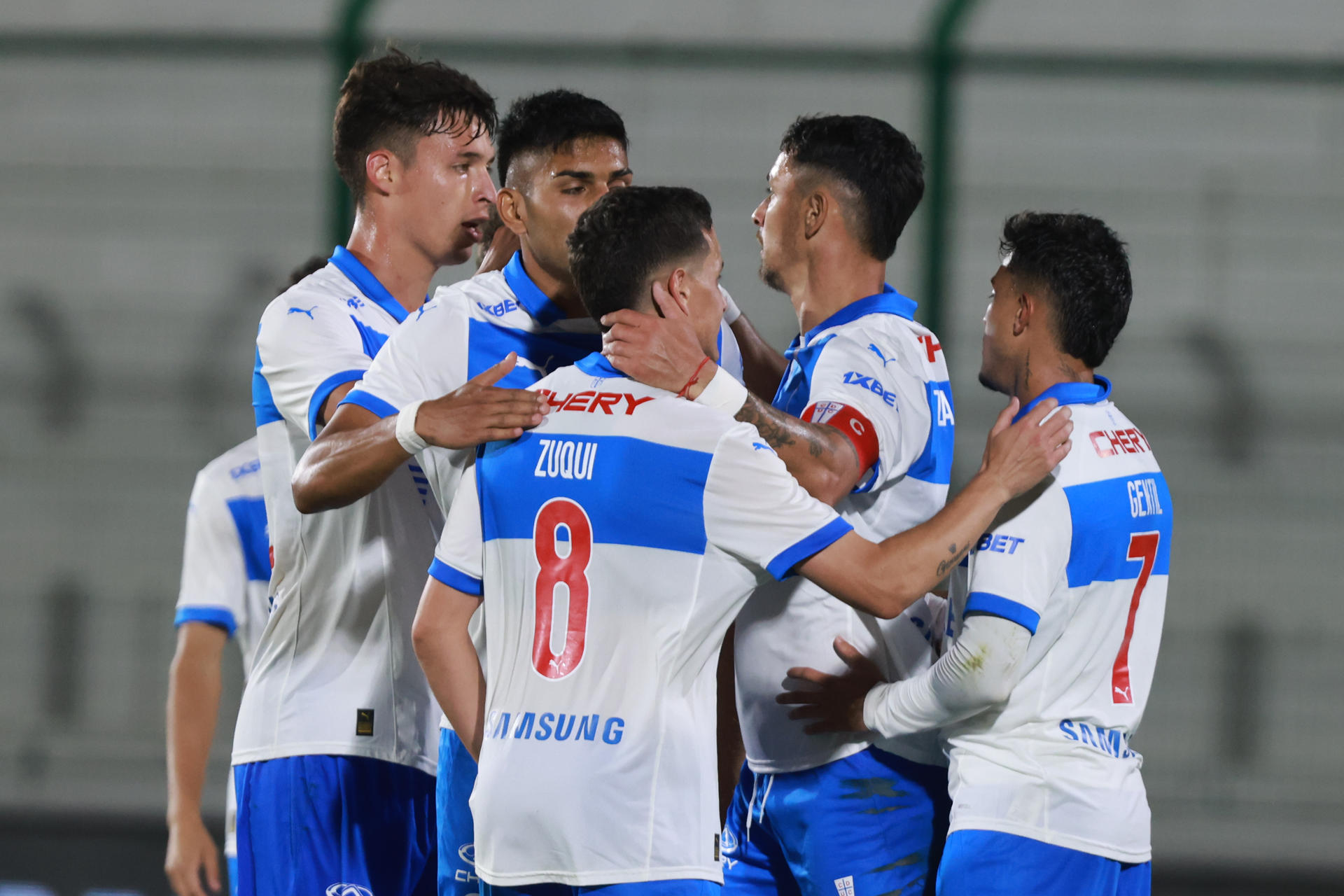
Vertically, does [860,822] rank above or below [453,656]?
below

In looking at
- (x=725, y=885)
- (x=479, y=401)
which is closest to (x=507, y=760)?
(x=479, y=401)

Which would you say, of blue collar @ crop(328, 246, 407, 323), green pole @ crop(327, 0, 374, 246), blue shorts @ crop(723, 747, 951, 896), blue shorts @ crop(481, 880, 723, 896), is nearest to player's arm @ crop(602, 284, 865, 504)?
blue shorts @ crop(723, 747, 951, 896)

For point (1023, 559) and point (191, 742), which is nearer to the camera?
point (1023, 559)

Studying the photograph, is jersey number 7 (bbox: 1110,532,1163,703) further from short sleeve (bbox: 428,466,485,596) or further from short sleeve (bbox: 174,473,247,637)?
short sleeve (bbox: 174,473,247,637)

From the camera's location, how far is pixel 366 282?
9.61ft

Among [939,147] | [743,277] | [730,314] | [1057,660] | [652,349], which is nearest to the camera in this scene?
[652,349]

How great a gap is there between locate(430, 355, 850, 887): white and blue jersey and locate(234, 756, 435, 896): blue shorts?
796 mm

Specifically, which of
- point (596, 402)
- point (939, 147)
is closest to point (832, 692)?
point (596, 402)

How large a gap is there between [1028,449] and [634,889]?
99 centimetres

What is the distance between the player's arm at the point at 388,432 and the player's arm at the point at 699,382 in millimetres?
172

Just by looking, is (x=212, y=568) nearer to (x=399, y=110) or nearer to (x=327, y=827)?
(x=327, y=827)

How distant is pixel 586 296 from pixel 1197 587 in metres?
5.25

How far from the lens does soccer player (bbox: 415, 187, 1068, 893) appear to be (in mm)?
1887

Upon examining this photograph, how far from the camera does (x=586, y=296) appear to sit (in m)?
2.13
